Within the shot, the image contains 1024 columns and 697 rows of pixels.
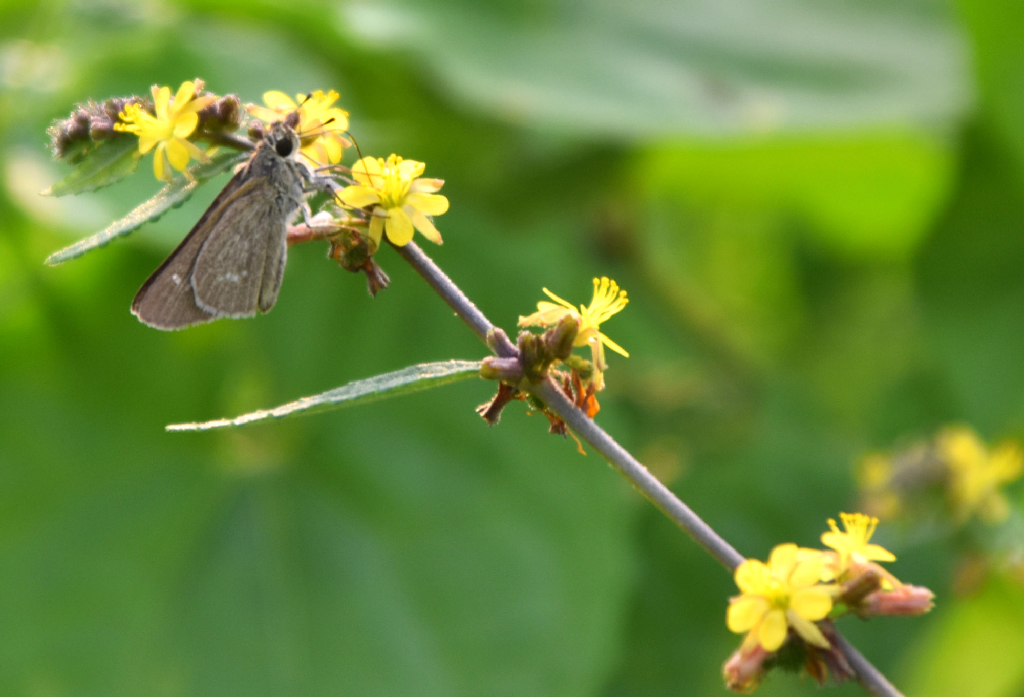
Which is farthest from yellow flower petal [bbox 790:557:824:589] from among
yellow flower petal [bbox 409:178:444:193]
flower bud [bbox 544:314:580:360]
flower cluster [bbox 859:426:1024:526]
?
flower cluster [bbox 859:426:1024:526]

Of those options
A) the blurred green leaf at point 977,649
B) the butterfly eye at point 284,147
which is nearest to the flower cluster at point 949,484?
the blurred green leaf at point 977,649

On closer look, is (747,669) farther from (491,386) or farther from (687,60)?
(687,60)

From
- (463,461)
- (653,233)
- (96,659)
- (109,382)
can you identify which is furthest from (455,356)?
(653,233)

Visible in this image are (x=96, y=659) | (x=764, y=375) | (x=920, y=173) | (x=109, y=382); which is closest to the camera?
(x=96, y=659)

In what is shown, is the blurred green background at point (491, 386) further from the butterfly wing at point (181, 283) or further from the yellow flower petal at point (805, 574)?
the yellow flower petal at point (805, 574)

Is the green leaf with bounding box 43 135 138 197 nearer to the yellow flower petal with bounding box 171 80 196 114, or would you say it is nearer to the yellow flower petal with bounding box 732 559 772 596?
the yellow flower petal with bounding box 171 80 196 114

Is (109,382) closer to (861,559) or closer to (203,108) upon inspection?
(203,108)
